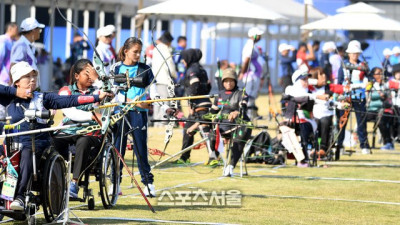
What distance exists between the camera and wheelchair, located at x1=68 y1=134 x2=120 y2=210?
10922 millimetres

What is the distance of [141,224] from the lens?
10.1 m

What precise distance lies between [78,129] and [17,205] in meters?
1.85

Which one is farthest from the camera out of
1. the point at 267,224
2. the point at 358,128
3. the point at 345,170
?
the point at 358,128

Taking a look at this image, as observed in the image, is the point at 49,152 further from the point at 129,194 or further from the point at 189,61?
the point at 189,61

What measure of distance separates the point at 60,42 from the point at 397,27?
16.3 metres

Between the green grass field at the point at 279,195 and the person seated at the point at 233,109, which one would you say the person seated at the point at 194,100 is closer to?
the green grass field at the point at 279,195

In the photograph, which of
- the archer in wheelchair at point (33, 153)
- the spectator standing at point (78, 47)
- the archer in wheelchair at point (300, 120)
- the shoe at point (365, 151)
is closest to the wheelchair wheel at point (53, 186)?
the archer in wheelchair at point (33, 153)

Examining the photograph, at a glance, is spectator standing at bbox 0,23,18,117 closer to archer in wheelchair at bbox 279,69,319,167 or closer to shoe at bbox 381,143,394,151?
archer in wheelchair at bbox 279,69,319,167

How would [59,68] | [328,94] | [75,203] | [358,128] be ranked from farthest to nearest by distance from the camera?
[59,68]
[358,128]
[328,94]
[75,203]

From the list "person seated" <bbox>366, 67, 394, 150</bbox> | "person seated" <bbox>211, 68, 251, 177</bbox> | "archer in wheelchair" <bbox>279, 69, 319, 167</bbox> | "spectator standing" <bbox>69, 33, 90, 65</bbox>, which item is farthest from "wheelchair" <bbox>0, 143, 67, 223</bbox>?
"spectator standing" <bbox>69, 33, 90, 65</bbox>

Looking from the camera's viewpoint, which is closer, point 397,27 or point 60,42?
point 397,27

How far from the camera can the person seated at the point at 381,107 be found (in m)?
21.9

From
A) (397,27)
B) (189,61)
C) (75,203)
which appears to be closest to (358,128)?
(397,27)

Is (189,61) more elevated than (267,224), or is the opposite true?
(189,61)
